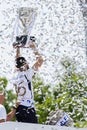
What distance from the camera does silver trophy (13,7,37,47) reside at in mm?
7664

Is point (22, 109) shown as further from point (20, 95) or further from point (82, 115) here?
point (82, 115)

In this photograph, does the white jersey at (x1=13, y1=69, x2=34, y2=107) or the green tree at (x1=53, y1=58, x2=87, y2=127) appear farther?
the green tree at (x1=53, y1=58, x2=87, y2=127)

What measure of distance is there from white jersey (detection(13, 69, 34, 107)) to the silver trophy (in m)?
0.36

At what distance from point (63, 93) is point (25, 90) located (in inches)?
372

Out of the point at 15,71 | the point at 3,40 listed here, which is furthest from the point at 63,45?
the point at 15,71

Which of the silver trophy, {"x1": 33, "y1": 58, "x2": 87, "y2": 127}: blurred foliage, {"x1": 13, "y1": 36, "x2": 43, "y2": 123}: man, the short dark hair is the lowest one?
{"x1": 33, "y1": 58, "x2": 87, "y2": 127}: blurred foliage

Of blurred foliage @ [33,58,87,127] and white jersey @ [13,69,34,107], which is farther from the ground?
white jersey @ [13,69,34,107]

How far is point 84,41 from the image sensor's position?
615 inches

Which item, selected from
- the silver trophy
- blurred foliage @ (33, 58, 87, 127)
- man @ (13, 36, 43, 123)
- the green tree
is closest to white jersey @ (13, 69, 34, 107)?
man @ (13, 36, 43, 123)

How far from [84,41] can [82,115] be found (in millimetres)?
2450

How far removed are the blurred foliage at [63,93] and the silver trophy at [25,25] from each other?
6.60m

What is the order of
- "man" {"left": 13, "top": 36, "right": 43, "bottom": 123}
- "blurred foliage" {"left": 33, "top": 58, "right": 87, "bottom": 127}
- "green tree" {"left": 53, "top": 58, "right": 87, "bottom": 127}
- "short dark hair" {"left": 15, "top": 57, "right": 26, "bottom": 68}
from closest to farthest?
"man" {"left": 13, "top": 36, "right": 43, "bottom": 123} < "short dark hair" {"left": 15, "top": 57, "right": 26, "bottom": 68} < "green tree" {"left": 53, "top": 58, "right": 87, "bottom": 127} < "blurred foliage" {"left": 33, "top": 58, "right": 87, "bottom": 127}

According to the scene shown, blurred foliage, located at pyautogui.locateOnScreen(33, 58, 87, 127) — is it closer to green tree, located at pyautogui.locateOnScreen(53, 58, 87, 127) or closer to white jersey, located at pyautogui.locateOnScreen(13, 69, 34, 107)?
green tree, located at pyautogui.locateOnScreen(53, 58, 87, 127)

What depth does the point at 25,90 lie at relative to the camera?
7500mm
